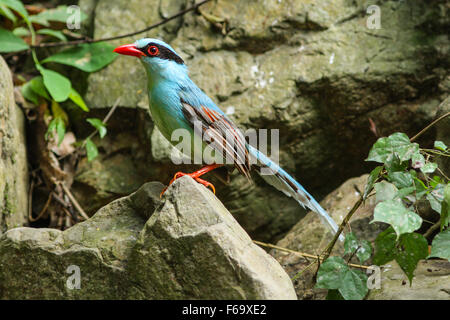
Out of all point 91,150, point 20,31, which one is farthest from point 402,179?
point 20,31

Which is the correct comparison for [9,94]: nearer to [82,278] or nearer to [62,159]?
[62,159]

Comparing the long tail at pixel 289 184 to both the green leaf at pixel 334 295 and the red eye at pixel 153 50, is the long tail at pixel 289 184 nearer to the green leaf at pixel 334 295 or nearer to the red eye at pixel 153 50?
the green leaf at pixel 334 295

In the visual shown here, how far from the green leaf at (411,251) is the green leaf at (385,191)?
259 millimetres

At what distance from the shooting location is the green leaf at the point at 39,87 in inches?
218

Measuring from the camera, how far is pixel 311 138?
5.55m

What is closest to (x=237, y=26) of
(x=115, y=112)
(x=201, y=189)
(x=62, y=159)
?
(x=115, y=112)

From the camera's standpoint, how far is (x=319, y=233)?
449 cm

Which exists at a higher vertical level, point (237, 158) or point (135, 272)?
point (237, 158)

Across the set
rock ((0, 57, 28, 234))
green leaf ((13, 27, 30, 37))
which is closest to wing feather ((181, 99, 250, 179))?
rock ((0, 57, 28, 234))

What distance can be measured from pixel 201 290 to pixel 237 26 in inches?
141

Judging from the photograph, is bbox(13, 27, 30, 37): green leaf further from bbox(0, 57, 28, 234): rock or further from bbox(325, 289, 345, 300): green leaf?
bbox(325, 289, 345, 300): green leaf

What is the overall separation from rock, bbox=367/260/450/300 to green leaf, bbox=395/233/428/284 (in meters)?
0.28

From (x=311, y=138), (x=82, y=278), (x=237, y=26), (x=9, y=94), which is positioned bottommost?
(x=82, y=278)

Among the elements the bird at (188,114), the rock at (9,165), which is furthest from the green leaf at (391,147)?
the rock at (9,165)
